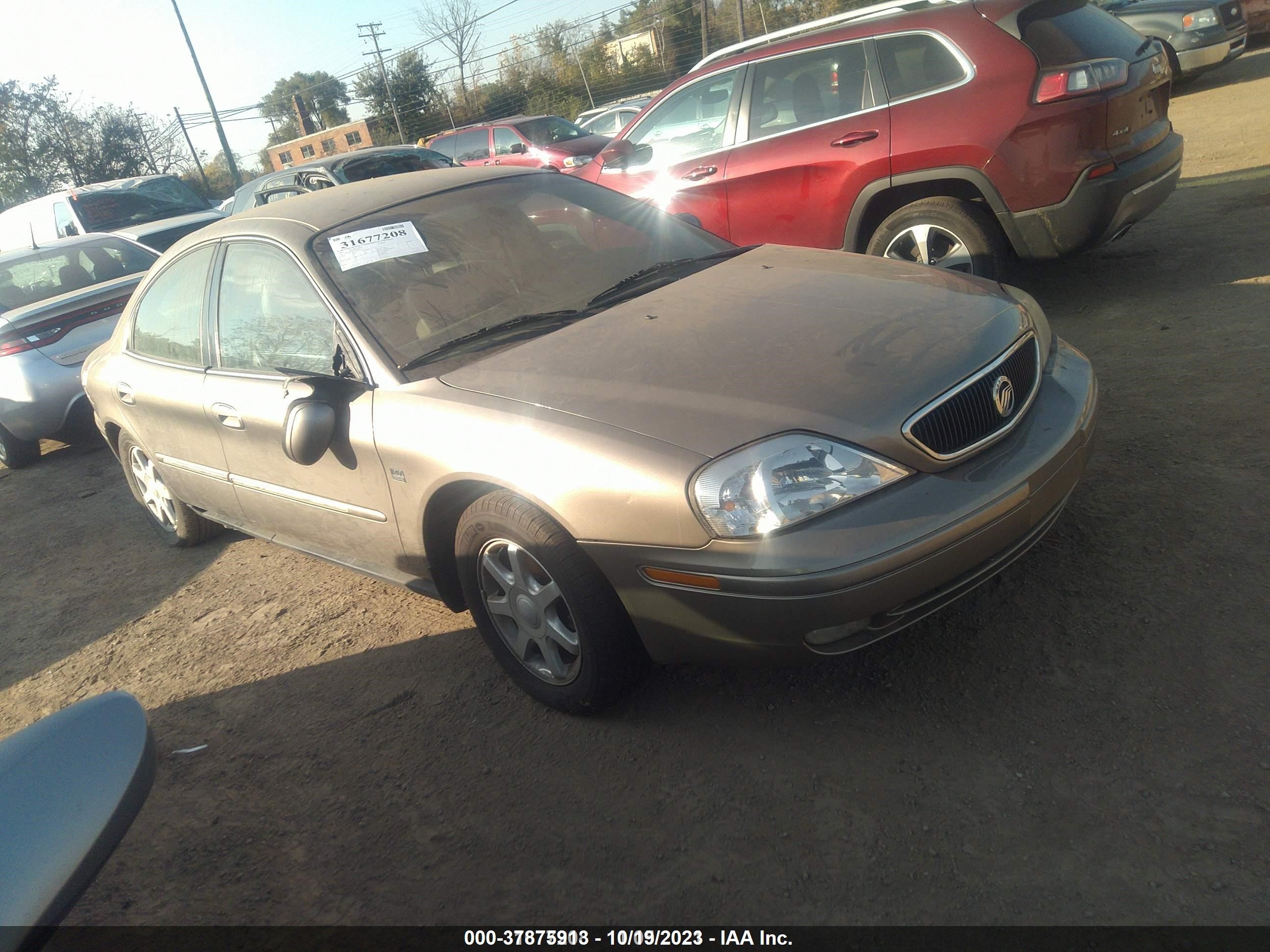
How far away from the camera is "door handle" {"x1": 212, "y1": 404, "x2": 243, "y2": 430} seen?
359cm

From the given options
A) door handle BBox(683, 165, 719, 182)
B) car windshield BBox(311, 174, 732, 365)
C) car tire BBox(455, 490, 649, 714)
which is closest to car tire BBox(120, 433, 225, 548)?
car windshield BBox(311, 174, 732, 365)

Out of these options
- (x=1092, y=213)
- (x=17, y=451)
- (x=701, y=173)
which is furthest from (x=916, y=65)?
(x=17, y=451)

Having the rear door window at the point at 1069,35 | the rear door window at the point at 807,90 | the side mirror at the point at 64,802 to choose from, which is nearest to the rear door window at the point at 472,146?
the rear door window at the point at 807,90

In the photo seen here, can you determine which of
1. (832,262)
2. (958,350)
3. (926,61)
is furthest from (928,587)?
(926,61)

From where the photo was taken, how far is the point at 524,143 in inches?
608

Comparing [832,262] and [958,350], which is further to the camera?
[832,262]

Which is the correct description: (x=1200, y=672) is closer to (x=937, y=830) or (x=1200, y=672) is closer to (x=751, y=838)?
(x=937, y=830)

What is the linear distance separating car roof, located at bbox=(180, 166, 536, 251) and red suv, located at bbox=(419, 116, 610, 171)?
11.0 metres

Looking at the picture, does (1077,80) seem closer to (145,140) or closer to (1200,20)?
(1200,20)

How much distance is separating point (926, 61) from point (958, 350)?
10.6 feet

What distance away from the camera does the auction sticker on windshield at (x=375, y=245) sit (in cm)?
326

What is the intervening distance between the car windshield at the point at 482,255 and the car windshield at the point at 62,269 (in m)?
5.68

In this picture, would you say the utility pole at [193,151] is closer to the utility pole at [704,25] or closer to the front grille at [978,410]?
the utility pole at [704,25]

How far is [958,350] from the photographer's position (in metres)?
2.62
